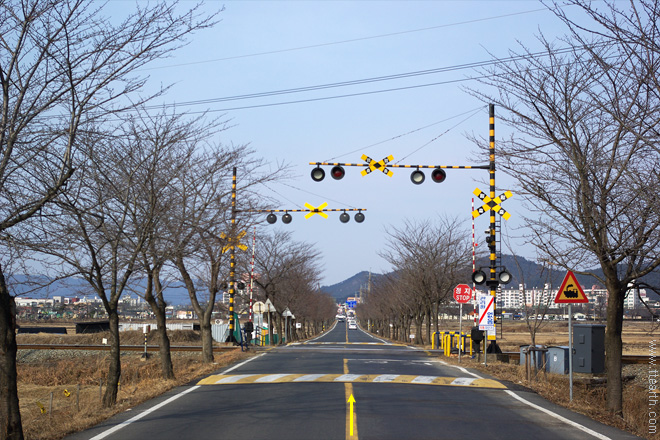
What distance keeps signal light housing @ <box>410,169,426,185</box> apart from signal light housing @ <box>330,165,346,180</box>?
2.15 m

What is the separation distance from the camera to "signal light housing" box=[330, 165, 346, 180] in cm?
2044

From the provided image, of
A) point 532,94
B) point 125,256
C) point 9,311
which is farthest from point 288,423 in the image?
point 532,94

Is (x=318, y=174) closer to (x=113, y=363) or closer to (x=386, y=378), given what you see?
(x=386, y=378)

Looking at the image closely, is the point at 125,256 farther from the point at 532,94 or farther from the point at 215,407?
the point at 532,94

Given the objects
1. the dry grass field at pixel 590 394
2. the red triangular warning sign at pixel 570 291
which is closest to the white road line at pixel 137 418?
the dry grass field at pixel 590 394

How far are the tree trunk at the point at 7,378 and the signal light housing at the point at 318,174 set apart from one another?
12324 millimetres

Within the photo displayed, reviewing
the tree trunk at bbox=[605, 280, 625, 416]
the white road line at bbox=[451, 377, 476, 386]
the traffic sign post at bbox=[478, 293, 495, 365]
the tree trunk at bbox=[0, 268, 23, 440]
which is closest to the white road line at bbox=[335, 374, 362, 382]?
the white road line at bbox=[451, 377, 476, 386]

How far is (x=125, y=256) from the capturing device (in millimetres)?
15258

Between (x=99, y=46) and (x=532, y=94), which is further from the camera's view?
(x=532, y=94)

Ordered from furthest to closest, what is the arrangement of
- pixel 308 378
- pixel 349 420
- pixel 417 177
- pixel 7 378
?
pixel 417 177 → pixel 308 378 → pixel 349 420 → pixel 7 378

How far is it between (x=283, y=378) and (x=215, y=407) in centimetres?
445

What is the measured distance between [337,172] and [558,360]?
10.00 meters

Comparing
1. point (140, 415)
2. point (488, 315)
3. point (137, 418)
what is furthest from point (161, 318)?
point (488, 315)

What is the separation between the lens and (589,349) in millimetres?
21344
